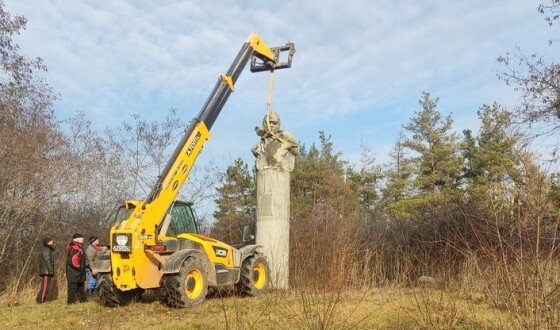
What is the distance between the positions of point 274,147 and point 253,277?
3.29 metres

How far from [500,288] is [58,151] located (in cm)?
1383

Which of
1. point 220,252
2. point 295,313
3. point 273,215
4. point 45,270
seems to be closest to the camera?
point 295,313

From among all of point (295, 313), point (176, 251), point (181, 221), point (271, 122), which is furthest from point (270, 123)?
point (295, 313)

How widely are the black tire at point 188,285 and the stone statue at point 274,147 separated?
3647 mm

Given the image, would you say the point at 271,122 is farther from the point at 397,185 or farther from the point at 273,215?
the point at 397,185

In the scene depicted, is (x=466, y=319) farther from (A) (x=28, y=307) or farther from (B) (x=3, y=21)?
(B) (x=3, y=21)

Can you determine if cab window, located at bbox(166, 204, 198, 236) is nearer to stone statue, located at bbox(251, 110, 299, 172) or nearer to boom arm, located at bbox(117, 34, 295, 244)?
boom arm, located at bbox(117, 34, 295, 244)

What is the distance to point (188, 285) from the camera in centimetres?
1010

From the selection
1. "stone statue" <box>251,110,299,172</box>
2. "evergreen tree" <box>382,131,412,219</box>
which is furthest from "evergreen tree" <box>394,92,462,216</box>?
"stone statue" <box>251,110,299,172</box>

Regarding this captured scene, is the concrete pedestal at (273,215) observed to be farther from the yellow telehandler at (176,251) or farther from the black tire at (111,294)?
the black tire at (111,294)

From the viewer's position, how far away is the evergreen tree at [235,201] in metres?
18.6

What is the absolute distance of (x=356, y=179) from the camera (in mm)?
43156

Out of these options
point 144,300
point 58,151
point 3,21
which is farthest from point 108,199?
point 144,300

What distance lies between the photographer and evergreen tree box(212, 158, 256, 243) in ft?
61.1
